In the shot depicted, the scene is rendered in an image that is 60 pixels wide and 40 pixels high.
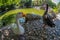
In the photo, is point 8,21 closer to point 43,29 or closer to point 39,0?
point 43,29

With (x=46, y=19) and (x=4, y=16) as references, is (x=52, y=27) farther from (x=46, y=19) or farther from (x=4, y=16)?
(x=4, y=16)

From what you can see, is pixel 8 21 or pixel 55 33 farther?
pixel 55 33

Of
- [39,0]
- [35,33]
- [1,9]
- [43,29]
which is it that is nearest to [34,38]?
[35,33]

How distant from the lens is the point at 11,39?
1.57 m

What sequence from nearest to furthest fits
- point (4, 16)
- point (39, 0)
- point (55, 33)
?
point (4, 16)
point (55, 33)
point (39, 0)

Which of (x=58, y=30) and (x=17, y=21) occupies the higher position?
(x=17, y=21)

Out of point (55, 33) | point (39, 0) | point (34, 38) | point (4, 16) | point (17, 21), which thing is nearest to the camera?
point (4, 16)

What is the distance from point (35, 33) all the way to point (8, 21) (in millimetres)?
318

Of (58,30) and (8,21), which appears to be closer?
(8,21)

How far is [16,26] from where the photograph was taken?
1.55m

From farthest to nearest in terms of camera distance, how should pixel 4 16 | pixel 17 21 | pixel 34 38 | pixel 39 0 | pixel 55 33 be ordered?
pixel 39 0
pixel 55 33
pixel 34 38
pixel 17 21
pixel 4 16

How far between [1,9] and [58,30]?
2.27ft

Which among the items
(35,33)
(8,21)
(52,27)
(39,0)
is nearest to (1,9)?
(8,21)

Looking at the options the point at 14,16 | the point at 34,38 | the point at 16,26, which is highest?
the point at 14,16
